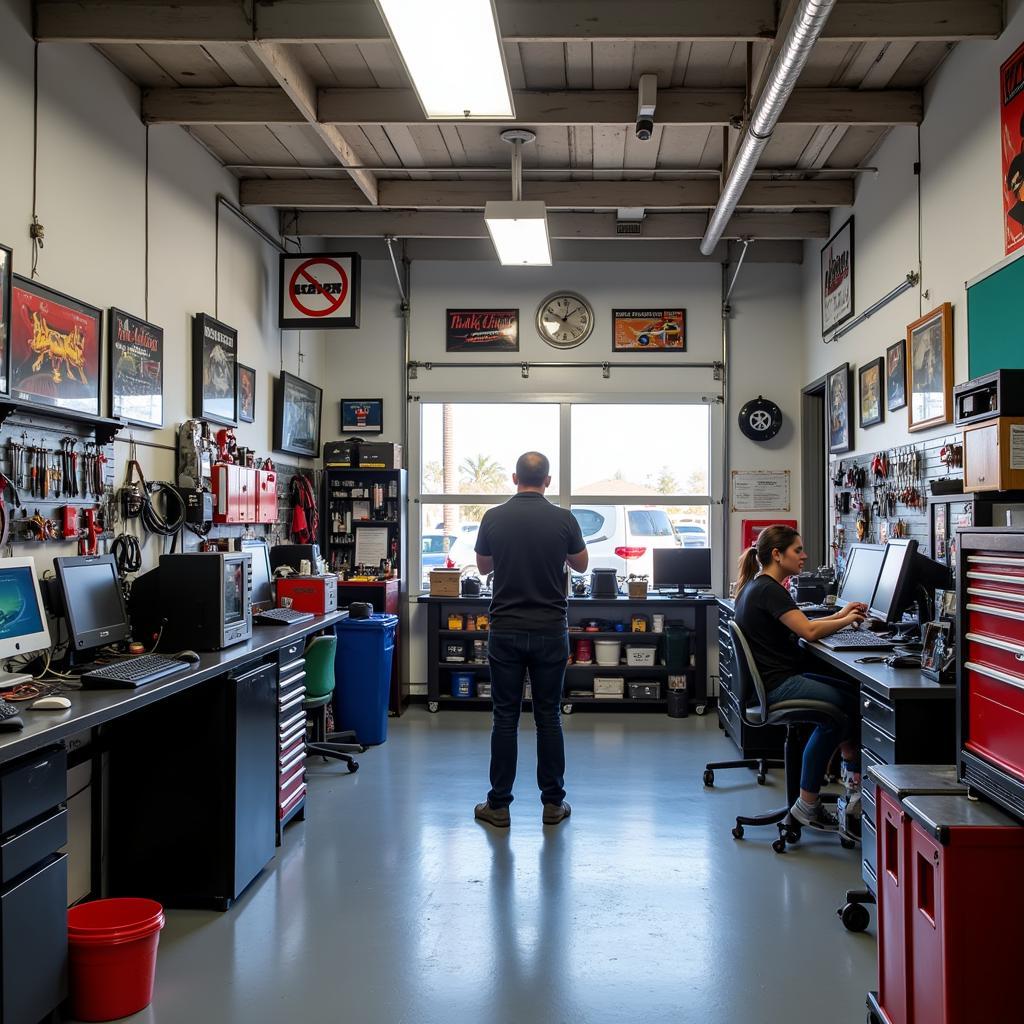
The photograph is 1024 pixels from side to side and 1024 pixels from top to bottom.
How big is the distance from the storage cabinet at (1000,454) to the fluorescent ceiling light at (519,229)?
272 centimetres

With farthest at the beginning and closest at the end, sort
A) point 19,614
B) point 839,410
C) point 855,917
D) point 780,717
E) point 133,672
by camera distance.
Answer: point 839,410
point 780,717
point 855,917
point 133,672
point 19,614

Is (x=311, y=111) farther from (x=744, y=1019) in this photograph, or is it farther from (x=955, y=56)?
(x=744, y=1019)

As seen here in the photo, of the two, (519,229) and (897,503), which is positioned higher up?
(519,229)

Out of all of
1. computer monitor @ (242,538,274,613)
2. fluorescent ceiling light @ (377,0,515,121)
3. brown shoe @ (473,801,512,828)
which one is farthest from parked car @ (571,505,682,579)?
fluorescent ceiling light @ (377,0,515,121)

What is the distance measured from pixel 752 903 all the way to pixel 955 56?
153 inches

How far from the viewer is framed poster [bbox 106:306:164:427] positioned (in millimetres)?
3842

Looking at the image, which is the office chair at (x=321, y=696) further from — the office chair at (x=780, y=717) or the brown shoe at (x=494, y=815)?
the office chair at (x=780, y=717)

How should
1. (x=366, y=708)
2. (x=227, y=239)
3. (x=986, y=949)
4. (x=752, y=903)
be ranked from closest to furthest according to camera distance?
1. (x=986, y=949)
2. (x=752, y=903)
3. (x=227, y=239)
4. (x=366, y=708)

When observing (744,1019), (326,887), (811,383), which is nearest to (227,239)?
(326,887)

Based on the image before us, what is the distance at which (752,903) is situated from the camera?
10.8ft


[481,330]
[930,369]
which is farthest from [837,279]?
[481,330]

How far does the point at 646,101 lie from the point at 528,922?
3.80m

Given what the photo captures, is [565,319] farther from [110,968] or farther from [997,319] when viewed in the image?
[110,968]

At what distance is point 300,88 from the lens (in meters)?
4.10
